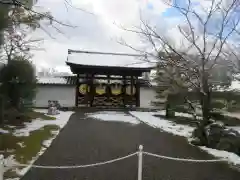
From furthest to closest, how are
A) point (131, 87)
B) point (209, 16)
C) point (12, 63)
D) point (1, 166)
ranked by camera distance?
point (131, 87), point (12, 63), point (209, 16), point (1, 166)

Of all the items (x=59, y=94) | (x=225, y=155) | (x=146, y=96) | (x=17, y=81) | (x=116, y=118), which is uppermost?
(x=17, y=81)

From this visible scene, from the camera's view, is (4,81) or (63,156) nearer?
(63,156)

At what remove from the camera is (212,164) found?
6.13 metres

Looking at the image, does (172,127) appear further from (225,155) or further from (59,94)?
(59,94)

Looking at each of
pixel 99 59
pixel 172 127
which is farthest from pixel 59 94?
pixel 172 127

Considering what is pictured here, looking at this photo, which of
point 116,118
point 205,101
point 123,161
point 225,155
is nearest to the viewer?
point 123,161

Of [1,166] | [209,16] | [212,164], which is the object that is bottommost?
[212,164]

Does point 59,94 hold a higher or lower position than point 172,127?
higher

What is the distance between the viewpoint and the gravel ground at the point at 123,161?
16.9 feet

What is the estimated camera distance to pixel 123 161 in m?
6.18

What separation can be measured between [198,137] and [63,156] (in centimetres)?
453

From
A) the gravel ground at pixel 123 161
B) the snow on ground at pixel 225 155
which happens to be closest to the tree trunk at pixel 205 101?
the gravel ground at pixel 123 161

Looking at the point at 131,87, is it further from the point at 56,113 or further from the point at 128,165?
the point at 128,165

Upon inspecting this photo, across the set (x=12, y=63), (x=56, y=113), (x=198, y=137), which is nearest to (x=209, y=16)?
(x=198, y=137)
